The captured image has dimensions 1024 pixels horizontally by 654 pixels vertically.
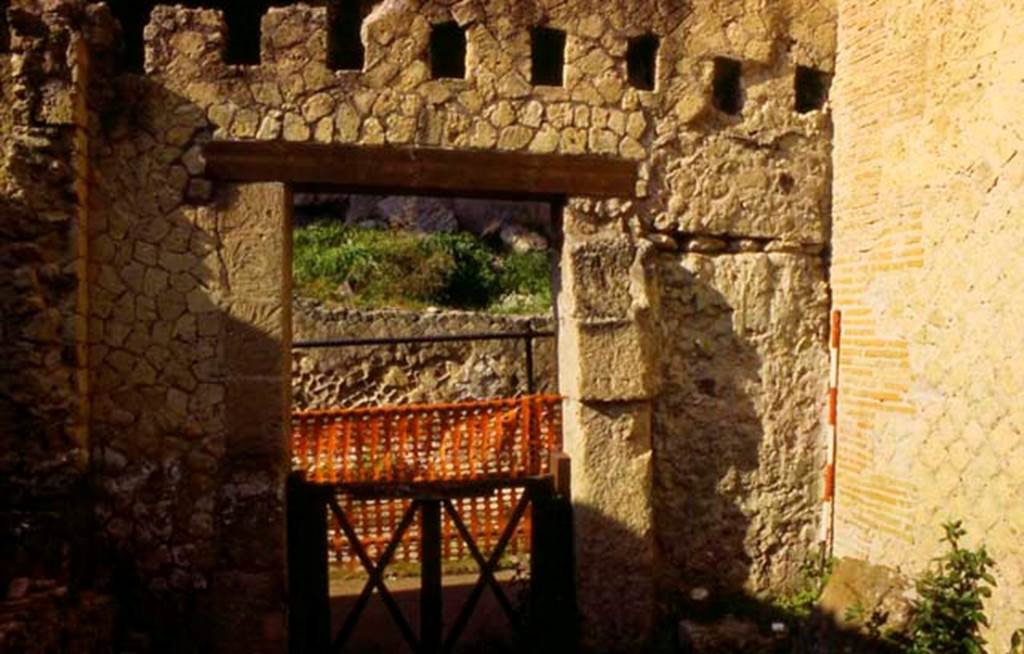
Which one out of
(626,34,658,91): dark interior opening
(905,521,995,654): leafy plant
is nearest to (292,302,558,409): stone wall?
(626,34,658,91): dark interior opening

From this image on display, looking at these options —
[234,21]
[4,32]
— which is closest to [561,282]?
[4,32]

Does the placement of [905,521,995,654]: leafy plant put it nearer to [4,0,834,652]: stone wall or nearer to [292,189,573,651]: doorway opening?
[4,0,834,652]: stone wall

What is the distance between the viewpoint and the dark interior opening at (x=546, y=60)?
6168mm

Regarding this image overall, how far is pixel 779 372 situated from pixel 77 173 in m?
4.14

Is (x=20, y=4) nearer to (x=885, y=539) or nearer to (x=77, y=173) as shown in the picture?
(x=77, y=173)

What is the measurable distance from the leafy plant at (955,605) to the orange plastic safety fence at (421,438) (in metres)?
2.88

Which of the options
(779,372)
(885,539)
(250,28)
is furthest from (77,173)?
(250,28)

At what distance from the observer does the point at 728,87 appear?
614 cm

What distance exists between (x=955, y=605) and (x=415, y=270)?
1340 centimetres

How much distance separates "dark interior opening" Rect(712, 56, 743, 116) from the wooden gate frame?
2.36 meters

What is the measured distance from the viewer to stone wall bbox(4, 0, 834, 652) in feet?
17.4

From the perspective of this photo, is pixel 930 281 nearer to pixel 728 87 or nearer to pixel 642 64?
pixel 728 87

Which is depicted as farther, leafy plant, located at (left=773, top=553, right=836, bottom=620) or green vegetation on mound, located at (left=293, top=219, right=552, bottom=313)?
green vegetation on mound, located at (left=293, top=219, right=552, bottom=313)

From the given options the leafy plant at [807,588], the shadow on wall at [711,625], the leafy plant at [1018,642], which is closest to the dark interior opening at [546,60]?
the shadow on wall at [711,625]
